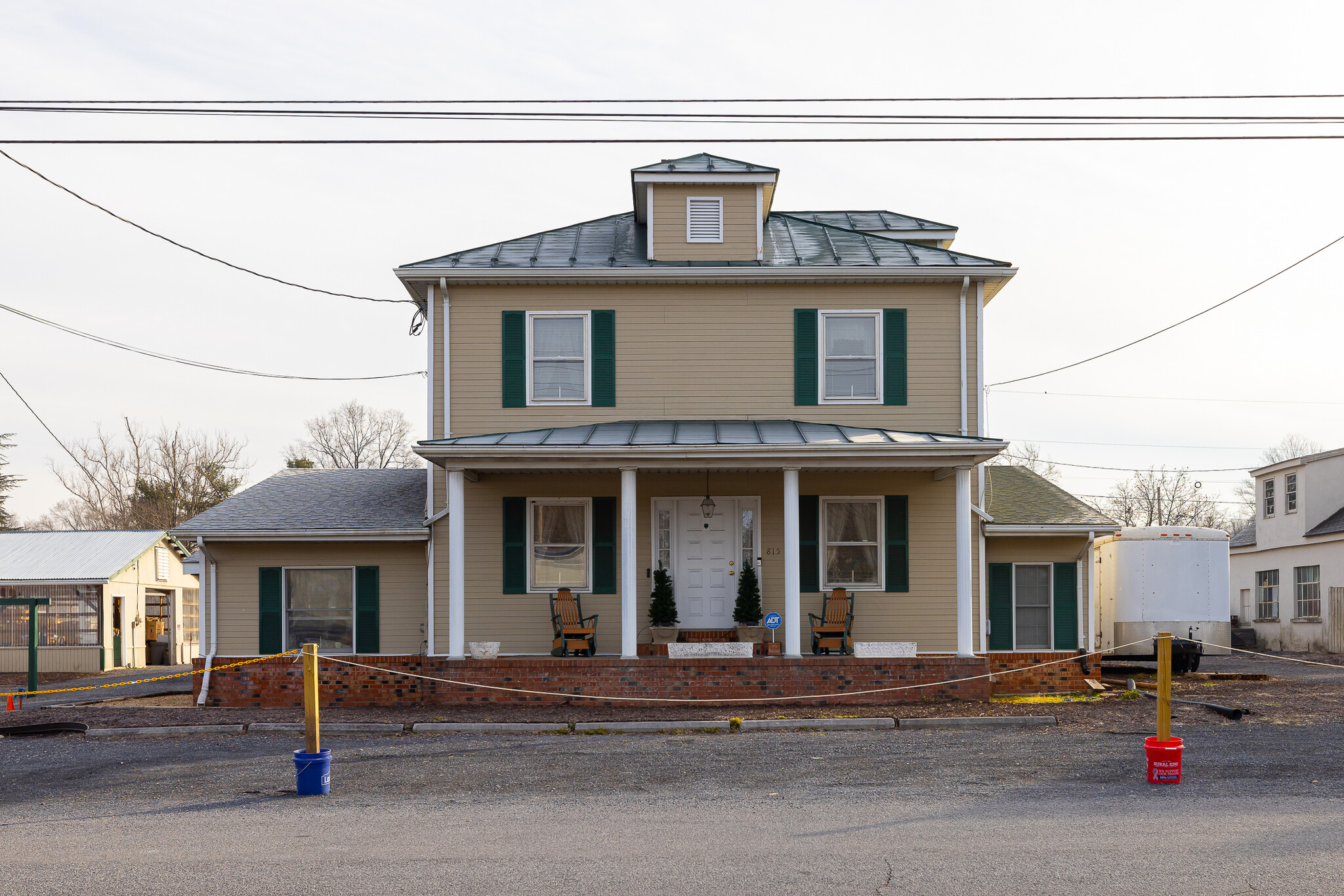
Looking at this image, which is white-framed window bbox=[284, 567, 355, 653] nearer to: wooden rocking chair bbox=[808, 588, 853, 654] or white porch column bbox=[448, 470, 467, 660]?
white porch column bbox=[448, 470, 467, 660]

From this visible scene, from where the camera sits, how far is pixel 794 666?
15766 millimetres

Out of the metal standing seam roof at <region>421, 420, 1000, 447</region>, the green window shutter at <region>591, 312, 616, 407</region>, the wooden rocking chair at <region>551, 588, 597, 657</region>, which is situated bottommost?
the wooden rocking chair at <region>551, 588, 597, 657</region>

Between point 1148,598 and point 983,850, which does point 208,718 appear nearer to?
point 983,850

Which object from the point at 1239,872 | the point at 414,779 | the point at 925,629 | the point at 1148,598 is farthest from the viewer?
the point at 1148,598

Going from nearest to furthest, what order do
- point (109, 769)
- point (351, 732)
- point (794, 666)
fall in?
point (109, 769) < point (351, 732) < point (794, 666)

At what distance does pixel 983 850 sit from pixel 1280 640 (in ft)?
95.3

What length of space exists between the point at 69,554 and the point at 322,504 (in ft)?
42.1

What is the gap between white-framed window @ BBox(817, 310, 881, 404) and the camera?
1780cm

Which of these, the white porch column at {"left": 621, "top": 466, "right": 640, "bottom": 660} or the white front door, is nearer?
the white porch column at {"left": 621, "top": 466, "right": 640, "bottom": 660}

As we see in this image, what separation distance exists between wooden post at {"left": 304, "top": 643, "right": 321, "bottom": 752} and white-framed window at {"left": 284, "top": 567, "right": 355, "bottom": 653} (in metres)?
8.48

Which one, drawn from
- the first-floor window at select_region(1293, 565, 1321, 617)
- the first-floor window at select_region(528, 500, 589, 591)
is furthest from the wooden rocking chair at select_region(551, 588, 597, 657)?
the first-floor window at select_region(1293, 565, 1321, 617)

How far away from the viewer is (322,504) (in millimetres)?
18953

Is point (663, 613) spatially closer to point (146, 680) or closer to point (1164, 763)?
point (146, 680)

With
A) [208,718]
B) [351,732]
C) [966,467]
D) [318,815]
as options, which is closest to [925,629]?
[966,467]
